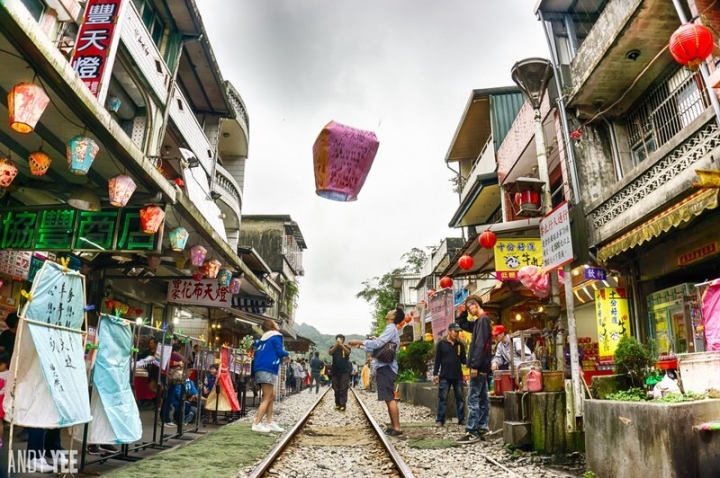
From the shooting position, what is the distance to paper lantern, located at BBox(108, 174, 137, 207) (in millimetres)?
6652

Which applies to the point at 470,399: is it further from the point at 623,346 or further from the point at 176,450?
the point at 176,450

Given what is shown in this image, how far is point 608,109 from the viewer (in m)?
10.6

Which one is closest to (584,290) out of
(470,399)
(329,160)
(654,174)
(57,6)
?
(654,174)

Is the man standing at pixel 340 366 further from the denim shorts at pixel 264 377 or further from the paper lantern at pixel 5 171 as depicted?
the paper lantern at pixel 5 171

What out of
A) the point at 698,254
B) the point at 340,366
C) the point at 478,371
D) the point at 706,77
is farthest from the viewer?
the point at 340,366

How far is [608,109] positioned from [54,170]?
11215mm

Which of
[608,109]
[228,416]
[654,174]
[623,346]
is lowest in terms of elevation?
[228,416]

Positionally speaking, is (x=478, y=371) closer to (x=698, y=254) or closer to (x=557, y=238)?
(x=557, y=238)

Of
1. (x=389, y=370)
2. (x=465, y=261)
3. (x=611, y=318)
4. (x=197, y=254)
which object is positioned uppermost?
(x=465, y=261)

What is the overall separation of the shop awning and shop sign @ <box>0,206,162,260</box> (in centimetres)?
790

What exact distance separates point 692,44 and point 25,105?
7886 mm

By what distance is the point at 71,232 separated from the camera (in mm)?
7035

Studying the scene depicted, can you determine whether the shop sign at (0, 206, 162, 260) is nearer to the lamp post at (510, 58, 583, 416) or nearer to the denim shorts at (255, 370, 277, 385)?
the denim shorts at (255, 370, 277, 385)

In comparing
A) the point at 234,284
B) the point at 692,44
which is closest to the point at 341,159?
the point at 692,44
